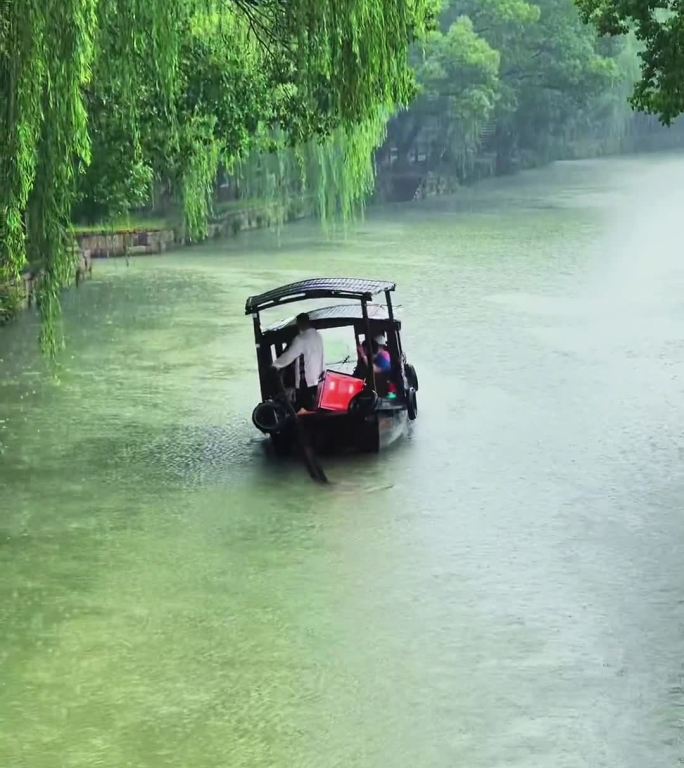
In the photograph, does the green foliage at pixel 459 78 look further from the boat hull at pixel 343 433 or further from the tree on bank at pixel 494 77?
the boat hull at pixel 343 433

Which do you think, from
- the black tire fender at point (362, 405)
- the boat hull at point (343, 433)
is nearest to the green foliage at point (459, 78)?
the boat hull at point (343, 433)

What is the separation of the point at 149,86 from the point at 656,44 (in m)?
6.08

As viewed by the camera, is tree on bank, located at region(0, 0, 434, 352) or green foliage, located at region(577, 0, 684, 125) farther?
green foliage, located at region(577, 0, 684, 125)

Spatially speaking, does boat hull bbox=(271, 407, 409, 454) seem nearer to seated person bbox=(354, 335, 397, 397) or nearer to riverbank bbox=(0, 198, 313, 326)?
seated person bbox=(354, 335, 397, 397)

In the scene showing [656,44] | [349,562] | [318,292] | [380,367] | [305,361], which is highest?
[656,44]

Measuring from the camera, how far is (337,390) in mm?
17594

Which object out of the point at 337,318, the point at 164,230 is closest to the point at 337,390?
the point at 337,318

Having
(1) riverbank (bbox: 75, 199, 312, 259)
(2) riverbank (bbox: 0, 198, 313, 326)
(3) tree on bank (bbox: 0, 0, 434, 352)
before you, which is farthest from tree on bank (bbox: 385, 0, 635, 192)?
(3) tree on bank (bbox: 0, 0, 434, 352)

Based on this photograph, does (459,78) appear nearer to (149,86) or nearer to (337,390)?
(149,86)

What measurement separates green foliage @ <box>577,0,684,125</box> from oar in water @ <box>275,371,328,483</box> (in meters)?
4.76

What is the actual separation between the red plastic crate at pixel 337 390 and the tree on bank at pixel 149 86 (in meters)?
2.89

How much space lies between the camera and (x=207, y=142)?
67.1ft

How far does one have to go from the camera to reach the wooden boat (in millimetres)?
17125

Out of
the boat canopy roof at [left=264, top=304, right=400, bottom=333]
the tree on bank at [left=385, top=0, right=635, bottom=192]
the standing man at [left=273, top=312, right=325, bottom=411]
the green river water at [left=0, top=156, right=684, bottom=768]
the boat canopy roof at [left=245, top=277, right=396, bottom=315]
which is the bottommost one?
the green river water at [left=0, top=156, right=684, bottom=768]
